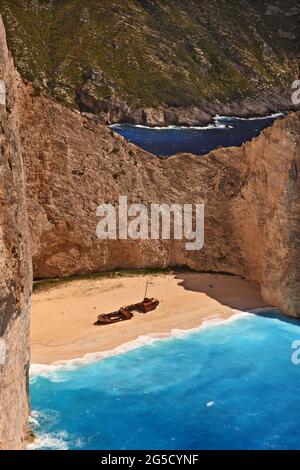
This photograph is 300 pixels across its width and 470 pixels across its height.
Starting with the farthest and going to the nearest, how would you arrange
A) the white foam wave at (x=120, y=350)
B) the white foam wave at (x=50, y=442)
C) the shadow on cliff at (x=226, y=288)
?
the shadow on cliff at (x=226, y=288) < the white foam wave at (x=120, y=350) < the white foam wave at (x=50, y=442)

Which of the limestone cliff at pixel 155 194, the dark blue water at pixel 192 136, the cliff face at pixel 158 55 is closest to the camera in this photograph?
the limestone cliff at pixel 155 194

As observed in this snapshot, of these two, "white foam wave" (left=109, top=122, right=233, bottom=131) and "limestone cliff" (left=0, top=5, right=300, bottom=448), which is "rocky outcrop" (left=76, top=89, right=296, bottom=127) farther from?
"limestone cliff" (left=0, top=5, right=300, bottom=448)

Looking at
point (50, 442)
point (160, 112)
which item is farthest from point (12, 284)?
point (160, 112)

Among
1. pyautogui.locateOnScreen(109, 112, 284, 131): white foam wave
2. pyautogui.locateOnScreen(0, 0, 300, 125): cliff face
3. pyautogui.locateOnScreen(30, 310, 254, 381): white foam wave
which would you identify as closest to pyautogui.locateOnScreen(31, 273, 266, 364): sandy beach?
pyautogui.locateOnScreen(30, 310, 254, 381): white foam wave

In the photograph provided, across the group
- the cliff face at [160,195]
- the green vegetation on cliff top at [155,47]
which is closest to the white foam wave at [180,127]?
the green vegetation on cliff top at [155,47]

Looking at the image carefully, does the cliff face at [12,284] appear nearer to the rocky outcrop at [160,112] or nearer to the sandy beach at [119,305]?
the sandy beach at [119,305]

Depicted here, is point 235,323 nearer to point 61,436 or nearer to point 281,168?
point 281,168
